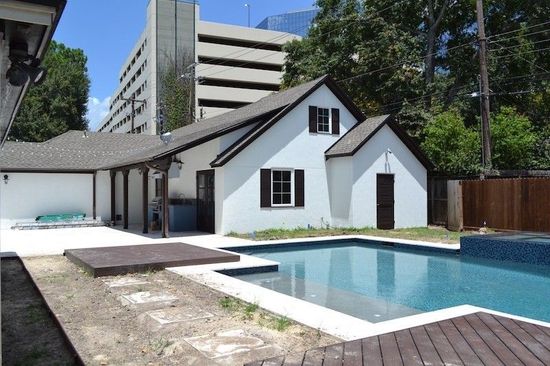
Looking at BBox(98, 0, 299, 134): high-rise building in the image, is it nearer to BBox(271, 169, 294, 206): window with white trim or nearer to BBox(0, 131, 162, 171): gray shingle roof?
BBox(0, 131, 162, 171): gray shingle roof

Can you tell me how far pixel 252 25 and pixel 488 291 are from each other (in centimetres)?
6574

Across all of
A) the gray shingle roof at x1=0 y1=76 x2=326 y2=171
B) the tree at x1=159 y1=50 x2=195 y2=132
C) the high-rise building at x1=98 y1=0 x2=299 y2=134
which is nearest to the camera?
the gray shingle roof at x1=0 y1=76 x2=326 y2=171

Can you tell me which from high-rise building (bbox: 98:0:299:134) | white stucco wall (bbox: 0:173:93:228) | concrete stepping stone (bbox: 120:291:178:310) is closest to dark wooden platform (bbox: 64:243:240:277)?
concrete stepping stone (bbox: 120:291:178:310)

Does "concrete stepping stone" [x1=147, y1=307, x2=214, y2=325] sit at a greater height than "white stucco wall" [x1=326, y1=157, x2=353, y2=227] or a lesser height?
lesser

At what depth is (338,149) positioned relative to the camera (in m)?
17.3

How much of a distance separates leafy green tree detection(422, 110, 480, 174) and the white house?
94 cm

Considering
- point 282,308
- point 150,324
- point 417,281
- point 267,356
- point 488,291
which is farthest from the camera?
point 417,281

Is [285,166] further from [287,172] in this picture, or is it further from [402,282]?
[402,282]

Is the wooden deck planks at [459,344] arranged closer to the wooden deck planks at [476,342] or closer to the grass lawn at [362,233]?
the wooden deck planks at [476,342]

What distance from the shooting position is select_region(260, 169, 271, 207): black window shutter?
52.4 feet

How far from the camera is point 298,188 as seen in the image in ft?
55.1

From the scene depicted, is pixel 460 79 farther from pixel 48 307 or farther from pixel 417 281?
pixel 48 307

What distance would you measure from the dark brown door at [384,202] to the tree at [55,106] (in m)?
30.2

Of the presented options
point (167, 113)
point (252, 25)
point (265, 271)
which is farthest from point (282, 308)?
point (252, 25)
